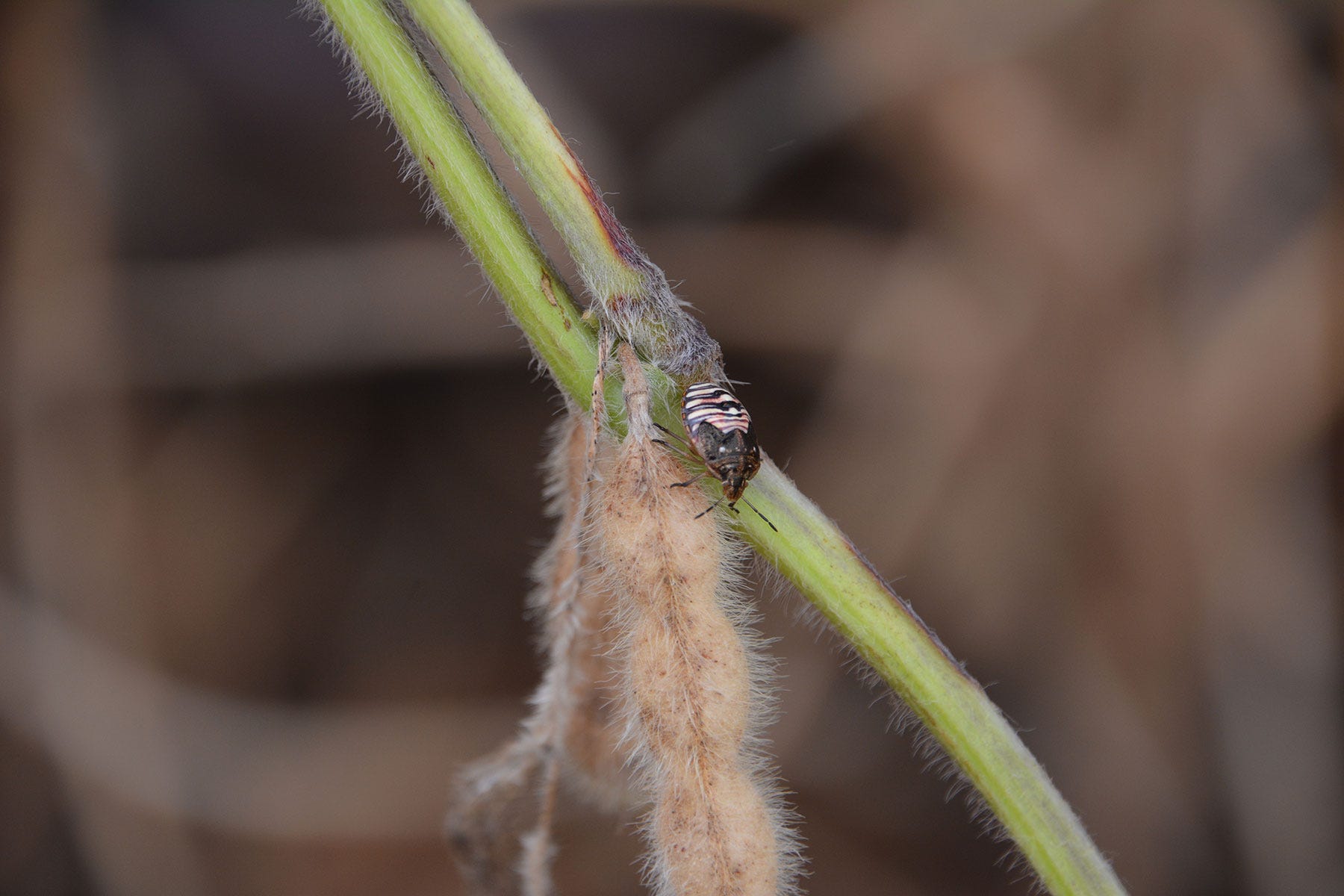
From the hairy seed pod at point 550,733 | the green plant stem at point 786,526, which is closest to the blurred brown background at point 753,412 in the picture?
the hairy seed pod at point 550,733

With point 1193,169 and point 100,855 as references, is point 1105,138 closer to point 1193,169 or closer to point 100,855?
point 1193,169

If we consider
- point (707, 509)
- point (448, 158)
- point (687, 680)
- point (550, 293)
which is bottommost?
point (687, 680)

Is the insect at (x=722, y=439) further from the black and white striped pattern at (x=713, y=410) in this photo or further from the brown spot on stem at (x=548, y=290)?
the brown spot on stem at (x=548, y=290)

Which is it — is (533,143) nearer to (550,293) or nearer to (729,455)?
(550,293)

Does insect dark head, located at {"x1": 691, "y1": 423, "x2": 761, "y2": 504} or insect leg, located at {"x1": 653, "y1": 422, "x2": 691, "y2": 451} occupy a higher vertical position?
insect leg, located at {"x1": 653, "y1": 422, "x2": 691, "y2": 451}

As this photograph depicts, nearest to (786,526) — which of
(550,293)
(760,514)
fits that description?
(760,514)

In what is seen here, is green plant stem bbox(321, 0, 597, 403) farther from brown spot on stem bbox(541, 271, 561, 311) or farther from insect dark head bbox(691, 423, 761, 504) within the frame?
insect dark head bbox(691, 423, 761, 504)

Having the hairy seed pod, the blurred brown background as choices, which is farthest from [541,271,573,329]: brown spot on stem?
the blurred brown background
